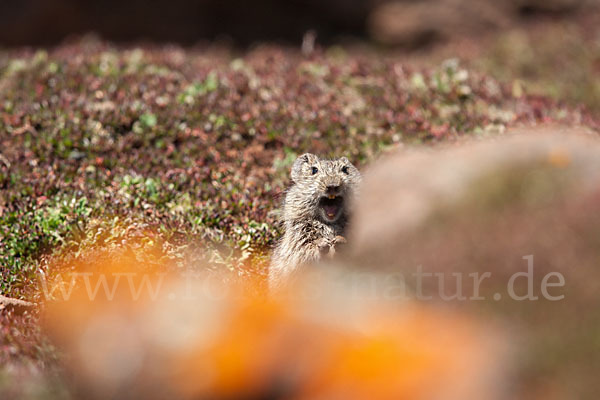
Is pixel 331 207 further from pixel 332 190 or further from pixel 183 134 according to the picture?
pixel 183 134

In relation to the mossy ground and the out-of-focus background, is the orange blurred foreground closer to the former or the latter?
the mossy ground

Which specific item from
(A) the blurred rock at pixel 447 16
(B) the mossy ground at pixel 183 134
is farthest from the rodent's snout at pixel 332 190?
(A) the blurred rock at pixel 447 16

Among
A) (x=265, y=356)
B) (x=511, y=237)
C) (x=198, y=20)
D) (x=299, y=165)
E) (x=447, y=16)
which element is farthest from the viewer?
(x=198, y=20)


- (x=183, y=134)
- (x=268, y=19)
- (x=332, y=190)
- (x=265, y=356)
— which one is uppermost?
(x=268, y=19)

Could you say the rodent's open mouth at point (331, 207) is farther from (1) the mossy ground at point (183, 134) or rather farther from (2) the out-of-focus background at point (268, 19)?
(2) the out-of-focus background at point (268, 19)

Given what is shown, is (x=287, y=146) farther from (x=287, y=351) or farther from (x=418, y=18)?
(x=418, y=18)

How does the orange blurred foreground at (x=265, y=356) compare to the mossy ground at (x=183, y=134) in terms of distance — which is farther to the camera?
the mossy ground at (x=183, y=134)

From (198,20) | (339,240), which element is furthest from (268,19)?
(339,240)

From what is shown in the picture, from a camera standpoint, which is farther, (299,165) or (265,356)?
(299,165)
